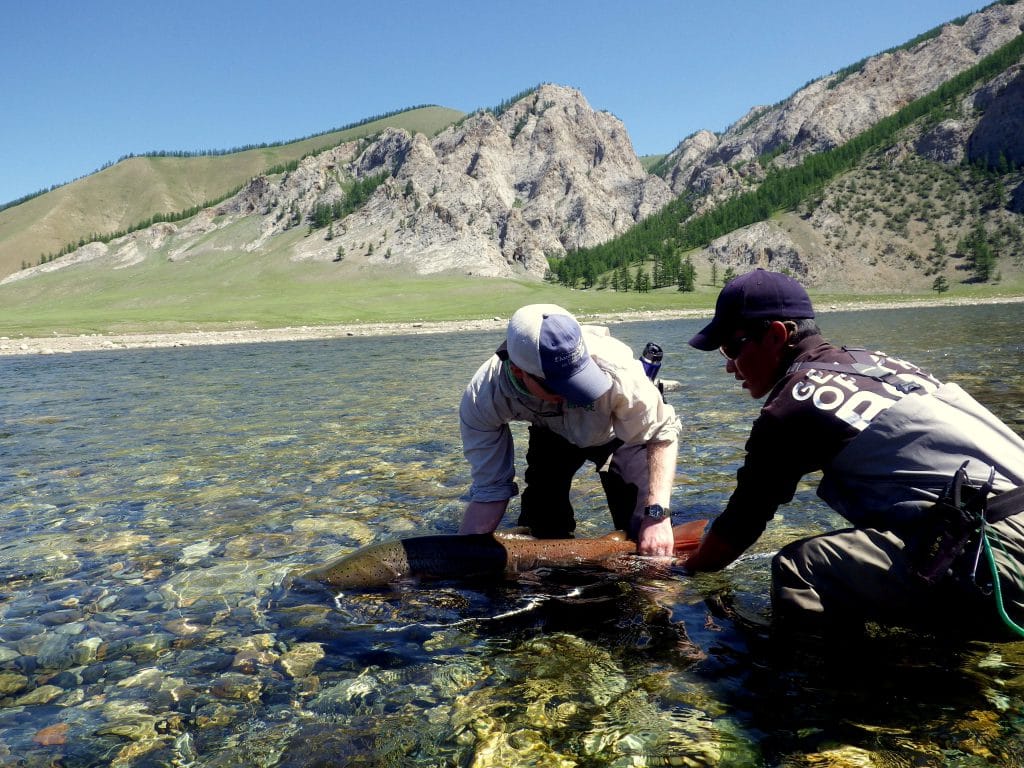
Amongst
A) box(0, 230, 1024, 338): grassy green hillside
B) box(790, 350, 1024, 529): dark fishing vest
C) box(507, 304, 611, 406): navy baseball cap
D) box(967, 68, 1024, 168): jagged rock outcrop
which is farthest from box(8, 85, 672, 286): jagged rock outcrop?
box(790, 350, 1024, 529): dark fishing vest

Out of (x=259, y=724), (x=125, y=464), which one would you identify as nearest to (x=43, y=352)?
(x=125, y=464)

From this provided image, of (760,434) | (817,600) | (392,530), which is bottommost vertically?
(392,530)

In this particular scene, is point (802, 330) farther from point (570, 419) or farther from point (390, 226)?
point (390, 226)

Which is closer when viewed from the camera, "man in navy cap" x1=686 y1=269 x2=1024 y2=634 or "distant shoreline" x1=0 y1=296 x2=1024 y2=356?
"man in navy cap" x1=686 y1=269 x2=1024 y2=634

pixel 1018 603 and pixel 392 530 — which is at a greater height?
pixel 1018 603

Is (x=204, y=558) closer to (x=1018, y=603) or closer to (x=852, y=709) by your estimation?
(x=852, y=709)

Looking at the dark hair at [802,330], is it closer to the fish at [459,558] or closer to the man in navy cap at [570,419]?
the man in navy cap at [570,419]

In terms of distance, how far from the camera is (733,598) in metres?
4.92

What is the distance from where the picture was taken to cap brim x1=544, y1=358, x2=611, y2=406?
14.2ft

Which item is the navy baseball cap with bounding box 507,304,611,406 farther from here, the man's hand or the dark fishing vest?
the dark fishing vest

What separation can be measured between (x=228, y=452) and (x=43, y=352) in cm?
3962

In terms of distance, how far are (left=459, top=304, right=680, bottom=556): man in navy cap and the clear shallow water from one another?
690mm

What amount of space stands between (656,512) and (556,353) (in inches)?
67.9

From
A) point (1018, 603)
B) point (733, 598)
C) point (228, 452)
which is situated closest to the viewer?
point (1018, 603)
